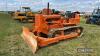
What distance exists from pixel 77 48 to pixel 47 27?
3510 mm

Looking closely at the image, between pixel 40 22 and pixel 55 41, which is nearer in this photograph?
pixel 55 41

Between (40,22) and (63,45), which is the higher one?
(40,22)

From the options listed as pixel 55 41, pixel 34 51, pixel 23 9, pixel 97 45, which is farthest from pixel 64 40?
pixel 23 9

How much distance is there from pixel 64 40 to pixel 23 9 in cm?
2364

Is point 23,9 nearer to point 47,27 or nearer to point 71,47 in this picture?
point 47,27

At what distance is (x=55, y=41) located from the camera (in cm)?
1365

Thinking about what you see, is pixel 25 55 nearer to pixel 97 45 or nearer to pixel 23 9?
pixel 97 45

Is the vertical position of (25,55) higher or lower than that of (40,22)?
lower

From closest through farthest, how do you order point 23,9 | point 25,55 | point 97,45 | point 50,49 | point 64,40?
point 25,55
point 50,49
point 97,45
point 64,40
point 23,9

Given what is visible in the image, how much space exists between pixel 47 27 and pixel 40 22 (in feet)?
2.16

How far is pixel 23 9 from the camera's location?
124 feet

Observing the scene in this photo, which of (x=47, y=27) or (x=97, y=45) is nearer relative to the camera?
(x=97, y=45)

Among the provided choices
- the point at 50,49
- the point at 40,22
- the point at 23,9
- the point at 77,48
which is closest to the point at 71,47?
the point at 77,48

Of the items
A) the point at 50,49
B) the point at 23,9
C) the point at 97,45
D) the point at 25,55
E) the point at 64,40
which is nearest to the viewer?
the point at 25,55
